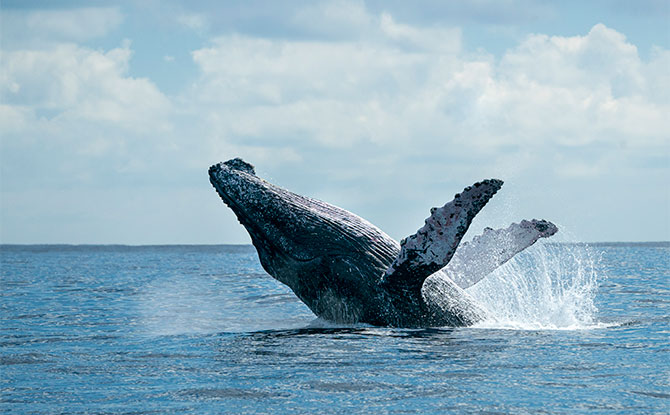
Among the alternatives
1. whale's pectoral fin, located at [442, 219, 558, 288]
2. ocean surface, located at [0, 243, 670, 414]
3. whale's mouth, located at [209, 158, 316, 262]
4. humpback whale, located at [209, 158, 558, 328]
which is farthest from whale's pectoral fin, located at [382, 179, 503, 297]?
whale's pectoral fin, located at [442, 219, 558, 288]

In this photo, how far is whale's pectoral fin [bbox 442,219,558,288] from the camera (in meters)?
12.1

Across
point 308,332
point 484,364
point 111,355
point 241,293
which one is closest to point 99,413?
point 111,355

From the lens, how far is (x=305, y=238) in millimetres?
11547

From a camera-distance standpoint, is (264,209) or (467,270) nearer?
(264,209)

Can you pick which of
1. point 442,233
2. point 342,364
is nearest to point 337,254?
point 442,233

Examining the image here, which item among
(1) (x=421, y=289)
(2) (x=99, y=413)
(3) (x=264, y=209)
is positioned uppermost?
(3) (x=264, y=209)

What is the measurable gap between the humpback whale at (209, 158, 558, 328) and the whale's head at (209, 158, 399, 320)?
13 mm

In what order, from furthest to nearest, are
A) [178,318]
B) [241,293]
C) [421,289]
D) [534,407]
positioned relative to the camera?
[241,293], [178,318], [421,289], [534,407]

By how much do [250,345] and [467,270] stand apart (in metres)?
3.54

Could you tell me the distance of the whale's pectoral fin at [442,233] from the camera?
32.5 ft

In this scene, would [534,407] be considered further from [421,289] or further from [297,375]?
[421,289]

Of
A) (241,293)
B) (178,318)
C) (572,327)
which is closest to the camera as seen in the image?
(572,327)

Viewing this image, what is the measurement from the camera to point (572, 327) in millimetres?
12242

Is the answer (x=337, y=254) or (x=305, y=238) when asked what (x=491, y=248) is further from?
(x=305, y=238)
